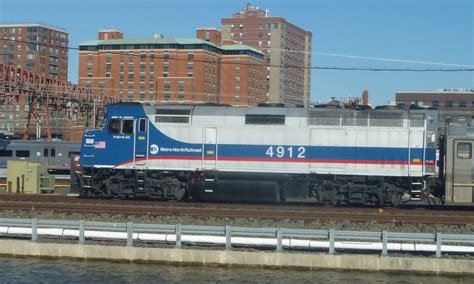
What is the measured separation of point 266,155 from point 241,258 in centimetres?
1303

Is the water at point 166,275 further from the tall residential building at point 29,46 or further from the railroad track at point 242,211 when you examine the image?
the tall residential building at point 29,46

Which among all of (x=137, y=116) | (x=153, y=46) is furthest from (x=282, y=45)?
(x=137, y=116)

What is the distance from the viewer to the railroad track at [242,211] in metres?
25.0

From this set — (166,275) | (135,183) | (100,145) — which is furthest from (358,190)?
(166,275)

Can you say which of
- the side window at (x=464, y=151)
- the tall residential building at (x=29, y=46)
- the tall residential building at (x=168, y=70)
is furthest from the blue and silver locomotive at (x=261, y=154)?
the tall residential building at (x=29, y=46)

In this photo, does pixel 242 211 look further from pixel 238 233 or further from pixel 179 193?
pixel 238 233

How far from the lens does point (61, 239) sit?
19.2 metres

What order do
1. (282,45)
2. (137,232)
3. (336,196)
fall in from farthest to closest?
(282,45) < (336,196) < (137,232)

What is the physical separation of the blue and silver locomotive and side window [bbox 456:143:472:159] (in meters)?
1.19

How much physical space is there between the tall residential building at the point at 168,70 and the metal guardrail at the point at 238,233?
12140 centimetres

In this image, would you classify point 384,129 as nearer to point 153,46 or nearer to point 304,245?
point 304,245

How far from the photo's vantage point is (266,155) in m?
30.1

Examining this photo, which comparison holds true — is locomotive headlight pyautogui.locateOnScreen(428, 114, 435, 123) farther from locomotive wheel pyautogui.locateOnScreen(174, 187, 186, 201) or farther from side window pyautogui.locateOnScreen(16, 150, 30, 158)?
side window pyautogui.locateOnScreen(16, 150, 30, 158)

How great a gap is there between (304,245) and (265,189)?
12078 mm
